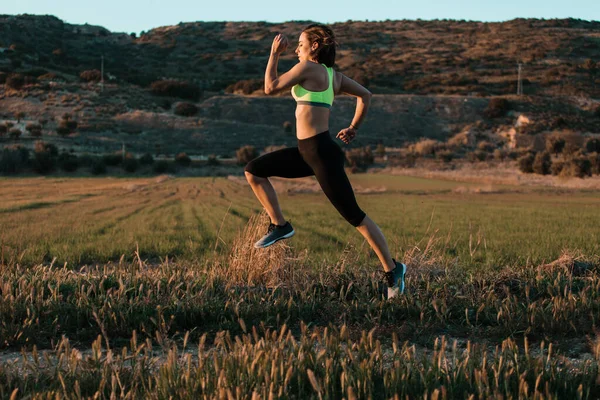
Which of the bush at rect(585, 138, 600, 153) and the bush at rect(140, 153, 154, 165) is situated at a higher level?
the bush at rect(585, 138, 600, 153)

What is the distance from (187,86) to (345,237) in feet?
195

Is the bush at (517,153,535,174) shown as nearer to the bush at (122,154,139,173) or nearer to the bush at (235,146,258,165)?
the bush at (235,146,258,165)

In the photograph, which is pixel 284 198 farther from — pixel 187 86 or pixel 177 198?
pixel 187 86

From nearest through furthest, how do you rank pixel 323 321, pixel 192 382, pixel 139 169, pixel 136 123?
pixel 192 382, pixel 323 321, pixel 139 169, pixel 136 123

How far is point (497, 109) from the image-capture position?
64750 mm

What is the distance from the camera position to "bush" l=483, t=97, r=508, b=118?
212ft

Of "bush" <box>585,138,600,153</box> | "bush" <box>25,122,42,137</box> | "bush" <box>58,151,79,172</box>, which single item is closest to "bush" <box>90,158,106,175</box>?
"bush" <box>58,151,79,172</box>

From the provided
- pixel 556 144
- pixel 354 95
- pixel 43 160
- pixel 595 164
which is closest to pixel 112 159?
pixel 43 160

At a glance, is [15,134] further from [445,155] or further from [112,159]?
[445,155]

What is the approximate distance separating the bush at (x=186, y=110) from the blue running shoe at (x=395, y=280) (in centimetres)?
5859

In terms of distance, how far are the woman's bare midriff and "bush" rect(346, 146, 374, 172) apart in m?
41.8

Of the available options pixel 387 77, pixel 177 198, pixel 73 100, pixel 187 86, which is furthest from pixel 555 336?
pixel 387 77

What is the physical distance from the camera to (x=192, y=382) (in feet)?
9.91

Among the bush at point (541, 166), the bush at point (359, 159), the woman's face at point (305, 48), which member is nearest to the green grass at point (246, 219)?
the woman's face at point (305, 48)
